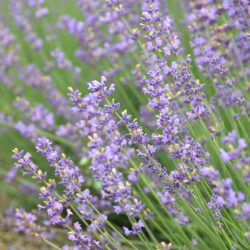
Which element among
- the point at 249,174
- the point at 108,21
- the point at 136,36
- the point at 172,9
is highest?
the point at 172,9

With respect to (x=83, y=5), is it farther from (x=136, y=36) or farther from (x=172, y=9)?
(x=136, y=36)

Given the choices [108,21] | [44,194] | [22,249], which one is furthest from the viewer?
[22,249]

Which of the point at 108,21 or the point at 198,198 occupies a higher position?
the point at 108,21

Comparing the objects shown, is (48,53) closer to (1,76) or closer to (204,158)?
(1,76)

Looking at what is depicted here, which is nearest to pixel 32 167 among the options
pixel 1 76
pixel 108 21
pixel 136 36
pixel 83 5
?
pixel 136 36

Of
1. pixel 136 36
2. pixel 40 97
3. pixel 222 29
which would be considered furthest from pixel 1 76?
pixel 222 29

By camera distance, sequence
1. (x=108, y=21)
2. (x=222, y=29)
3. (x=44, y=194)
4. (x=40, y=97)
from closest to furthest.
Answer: (x=44, y=194) < (x=222, y=29) < (x=108, y=21) < (x=40, y=97)

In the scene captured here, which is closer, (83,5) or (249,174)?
(249,174)
